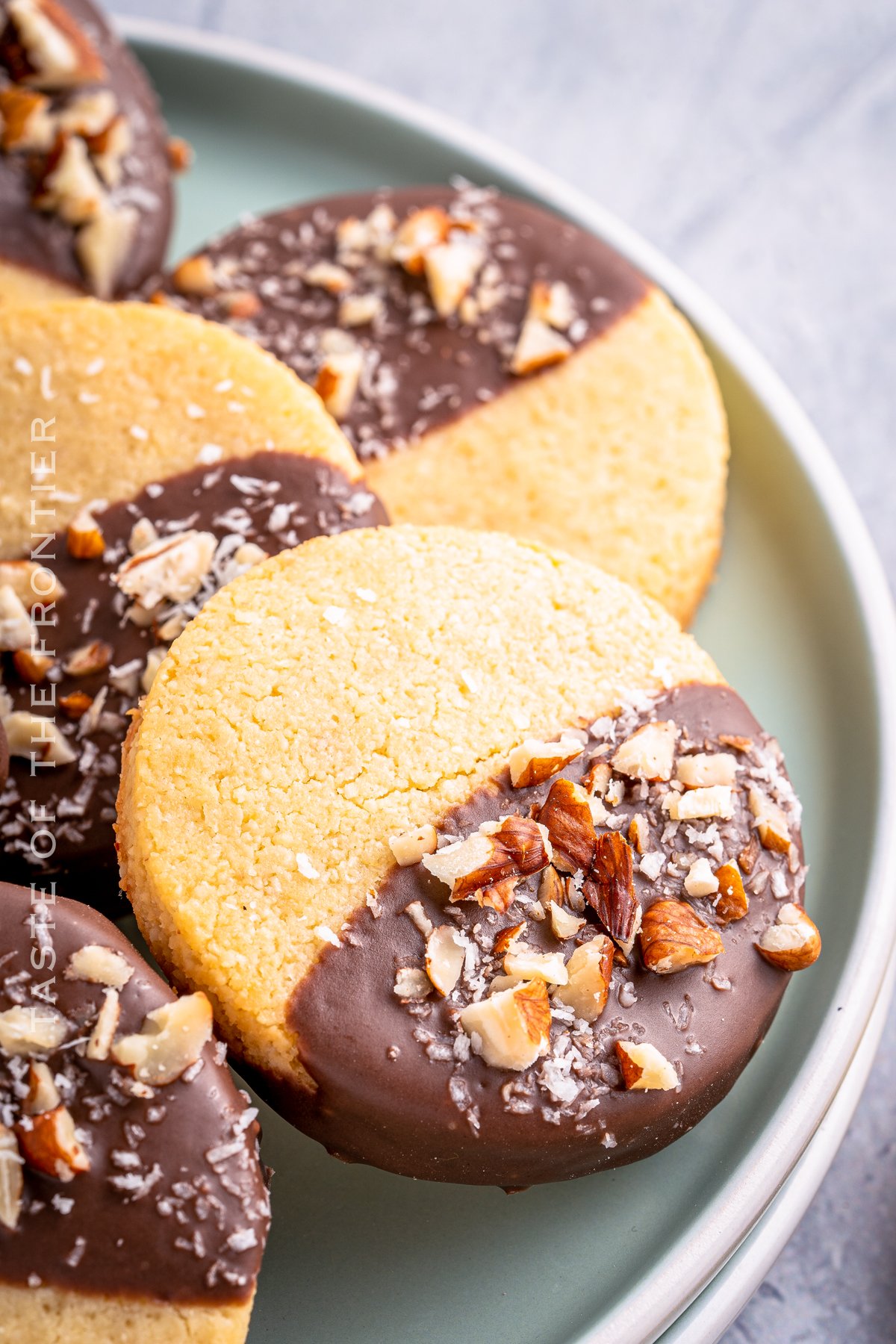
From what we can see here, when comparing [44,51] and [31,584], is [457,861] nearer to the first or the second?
[31,584]

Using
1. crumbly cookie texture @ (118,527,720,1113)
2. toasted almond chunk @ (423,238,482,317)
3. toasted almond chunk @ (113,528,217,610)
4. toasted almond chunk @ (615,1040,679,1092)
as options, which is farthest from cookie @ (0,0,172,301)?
toasted almond chunk @ (615,1040,679,1092)

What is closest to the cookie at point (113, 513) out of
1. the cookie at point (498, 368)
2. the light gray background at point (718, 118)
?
the cookie at point (498, 368)

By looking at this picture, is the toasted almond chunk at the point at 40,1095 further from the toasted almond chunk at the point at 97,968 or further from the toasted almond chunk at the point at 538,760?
the toasted almond chunk at the point at 538,760

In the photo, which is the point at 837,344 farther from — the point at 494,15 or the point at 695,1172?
the point at 695,1172

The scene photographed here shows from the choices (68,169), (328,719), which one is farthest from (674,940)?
(68,169)

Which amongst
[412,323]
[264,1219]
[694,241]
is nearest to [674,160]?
[694,241]

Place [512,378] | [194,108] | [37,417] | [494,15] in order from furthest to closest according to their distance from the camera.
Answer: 1. [494,15]
2. [194,108]
3. [512,378]
4. [37,417]
